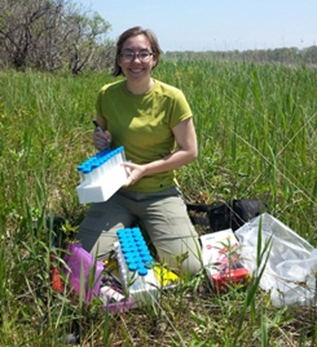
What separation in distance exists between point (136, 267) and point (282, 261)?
0.58m

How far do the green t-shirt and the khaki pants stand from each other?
0.18ft

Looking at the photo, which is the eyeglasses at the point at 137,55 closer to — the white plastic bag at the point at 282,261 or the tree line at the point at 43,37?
the white plastic bag at the point at 282,261

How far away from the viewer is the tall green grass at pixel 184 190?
1.31 metres

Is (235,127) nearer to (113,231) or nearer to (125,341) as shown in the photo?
(113,231)

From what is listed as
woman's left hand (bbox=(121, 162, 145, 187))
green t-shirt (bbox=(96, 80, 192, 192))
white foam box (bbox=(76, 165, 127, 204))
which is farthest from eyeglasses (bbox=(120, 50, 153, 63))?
white foam box (bbox=(76, 165, 127, 204))

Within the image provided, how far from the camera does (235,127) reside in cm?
255

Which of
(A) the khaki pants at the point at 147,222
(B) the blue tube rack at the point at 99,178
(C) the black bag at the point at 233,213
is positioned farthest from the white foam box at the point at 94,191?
(C) the black bag at the point at 233,213

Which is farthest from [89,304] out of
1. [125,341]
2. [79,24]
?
[79,24]

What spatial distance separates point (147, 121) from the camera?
1921mm

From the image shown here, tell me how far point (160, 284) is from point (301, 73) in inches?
108

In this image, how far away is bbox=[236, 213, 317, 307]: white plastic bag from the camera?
58.1 inches

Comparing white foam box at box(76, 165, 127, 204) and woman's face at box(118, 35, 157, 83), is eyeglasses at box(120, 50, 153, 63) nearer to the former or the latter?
woman's face at box(118, 35, 157, 83)

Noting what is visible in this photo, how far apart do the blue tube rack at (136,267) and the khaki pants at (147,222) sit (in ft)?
0.46

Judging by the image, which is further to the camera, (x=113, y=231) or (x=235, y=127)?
(x=235, y=127)
